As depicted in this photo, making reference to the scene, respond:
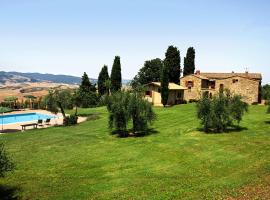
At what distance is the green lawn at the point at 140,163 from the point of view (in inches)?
768

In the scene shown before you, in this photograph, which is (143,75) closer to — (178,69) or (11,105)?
(178,69)

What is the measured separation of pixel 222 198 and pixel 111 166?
942 centimetres

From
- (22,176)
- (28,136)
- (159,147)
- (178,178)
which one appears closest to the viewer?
(178,178)

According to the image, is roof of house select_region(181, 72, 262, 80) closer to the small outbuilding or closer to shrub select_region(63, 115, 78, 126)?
the small outbuilding

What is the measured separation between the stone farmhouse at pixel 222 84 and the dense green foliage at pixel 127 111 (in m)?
26.1

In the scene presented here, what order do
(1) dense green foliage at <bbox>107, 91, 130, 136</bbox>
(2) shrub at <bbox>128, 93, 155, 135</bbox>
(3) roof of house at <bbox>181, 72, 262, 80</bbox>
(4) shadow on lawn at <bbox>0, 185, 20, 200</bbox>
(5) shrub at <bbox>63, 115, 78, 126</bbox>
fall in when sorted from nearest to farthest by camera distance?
(4) shadow on lawn at <bbox>0, 185, 20, 200</bbox> < (1) dense green foliage at <bbox>107, 91, 130, 136</bbox> < (2) shrub at <bbox>128, 93, 155, 135</bbox> < (5) shrub at <bbox>63, 115, 78, 126</bbox> < (3) roof of house at <bbox>181, 72, 262, 80</bbox>

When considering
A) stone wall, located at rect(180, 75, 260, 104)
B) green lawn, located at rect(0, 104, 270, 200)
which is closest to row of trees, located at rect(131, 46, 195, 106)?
stone wall, located at rect(180, 75, 260, 104)

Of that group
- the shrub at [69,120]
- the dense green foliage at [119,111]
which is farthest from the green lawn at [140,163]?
the shrub at [69,120]

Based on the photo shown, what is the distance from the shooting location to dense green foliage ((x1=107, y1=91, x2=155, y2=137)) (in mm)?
36062

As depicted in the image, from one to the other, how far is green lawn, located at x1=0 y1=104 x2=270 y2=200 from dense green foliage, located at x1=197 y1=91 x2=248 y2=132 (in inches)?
71.0

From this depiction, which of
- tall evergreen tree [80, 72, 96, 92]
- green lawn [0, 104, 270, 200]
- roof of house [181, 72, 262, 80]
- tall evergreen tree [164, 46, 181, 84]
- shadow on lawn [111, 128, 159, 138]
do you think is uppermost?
tall evergreen tree [164, 46, 181, 84]

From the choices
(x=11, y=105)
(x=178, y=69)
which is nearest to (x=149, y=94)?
(x=178, y=69)

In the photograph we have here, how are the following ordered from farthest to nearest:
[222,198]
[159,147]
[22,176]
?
[159,147], [22,176], [222,198]

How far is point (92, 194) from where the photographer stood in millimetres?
19172
